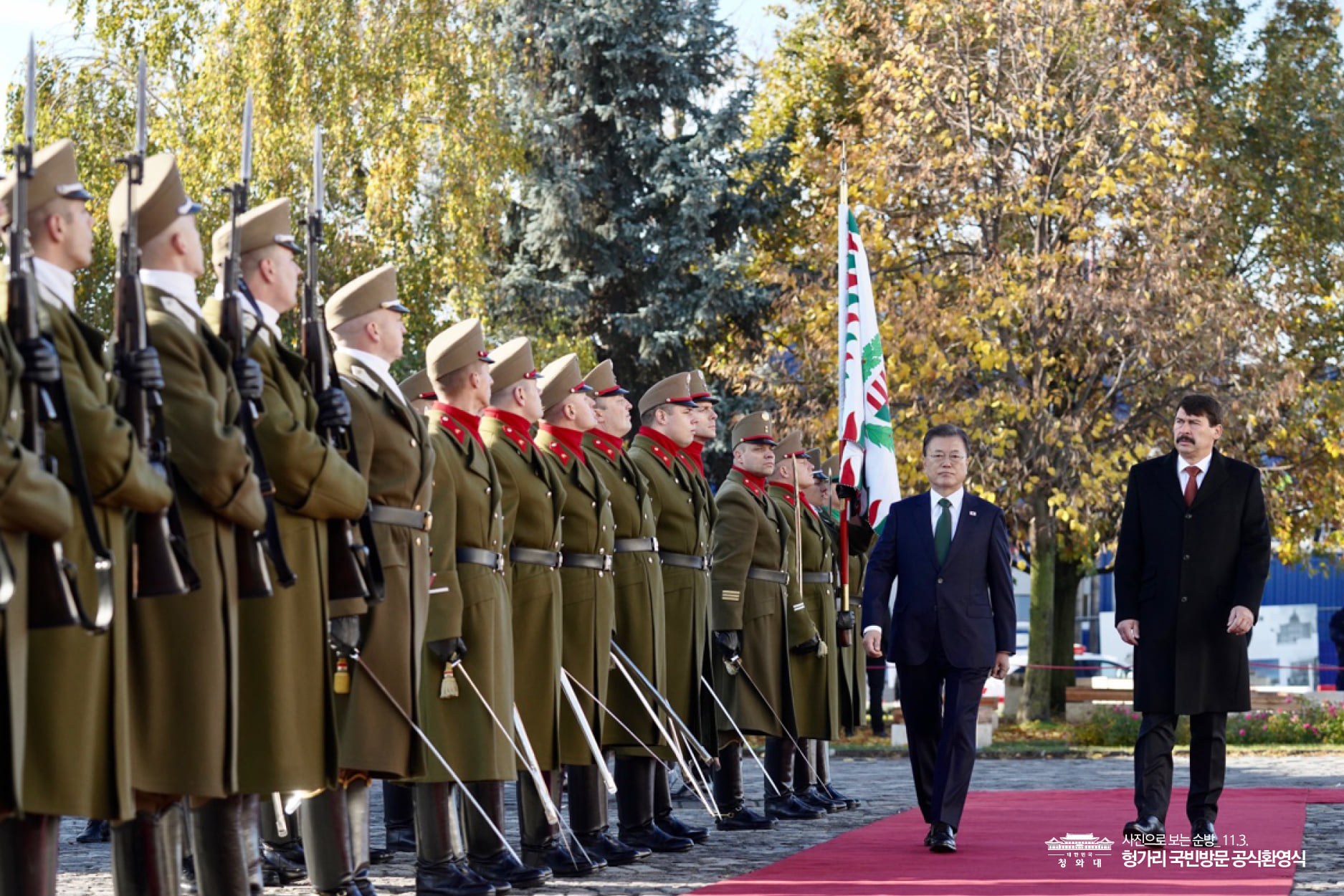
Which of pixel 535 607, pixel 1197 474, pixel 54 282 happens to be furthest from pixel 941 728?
pixel 54 282

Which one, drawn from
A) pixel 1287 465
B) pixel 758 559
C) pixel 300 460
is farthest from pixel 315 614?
pixel 1287 465

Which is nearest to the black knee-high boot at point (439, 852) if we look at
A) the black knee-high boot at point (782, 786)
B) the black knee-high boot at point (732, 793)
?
the black knee-high boot at point (732, 793)

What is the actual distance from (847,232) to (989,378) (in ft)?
33.0

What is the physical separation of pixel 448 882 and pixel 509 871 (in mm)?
460

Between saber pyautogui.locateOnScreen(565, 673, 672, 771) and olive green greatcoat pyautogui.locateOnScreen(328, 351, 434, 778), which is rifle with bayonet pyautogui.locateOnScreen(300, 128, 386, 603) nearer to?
olive green greatcoat pyautogui.locateOnScreen(328, 351, 434, 778)

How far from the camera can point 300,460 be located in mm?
6164

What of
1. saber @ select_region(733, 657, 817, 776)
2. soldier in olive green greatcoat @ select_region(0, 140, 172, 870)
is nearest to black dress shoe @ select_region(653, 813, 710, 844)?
saber @ select_region(733, 657, 817, 776)

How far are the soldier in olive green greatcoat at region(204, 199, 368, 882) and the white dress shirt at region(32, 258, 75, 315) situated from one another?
30.0 inches

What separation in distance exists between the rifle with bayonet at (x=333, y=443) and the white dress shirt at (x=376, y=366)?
0.50 meters

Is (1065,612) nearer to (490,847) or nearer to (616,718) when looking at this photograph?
(616,718)

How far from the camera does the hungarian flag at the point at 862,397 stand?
1338 centimetres

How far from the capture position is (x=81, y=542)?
5.11 meters

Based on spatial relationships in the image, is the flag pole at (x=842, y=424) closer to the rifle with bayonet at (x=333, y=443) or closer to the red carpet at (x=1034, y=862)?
the red carpet at (x=1034, y=862)

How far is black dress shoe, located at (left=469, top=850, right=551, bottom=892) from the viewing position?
784 centimetres
